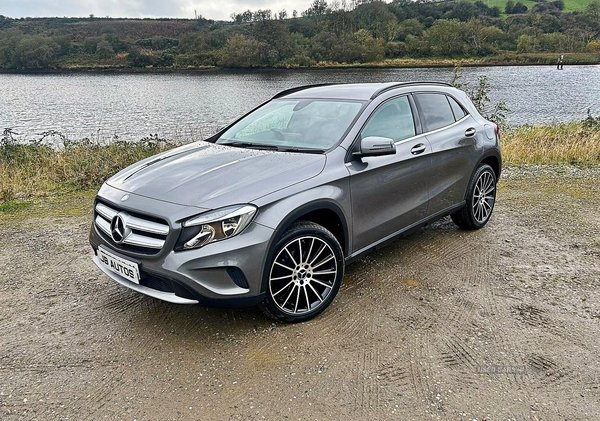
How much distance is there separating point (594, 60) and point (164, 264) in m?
86.2

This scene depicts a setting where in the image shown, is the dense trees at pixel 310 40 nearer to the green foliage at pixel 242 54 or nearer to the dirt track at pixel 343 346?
the green foliage at pixel 242 54

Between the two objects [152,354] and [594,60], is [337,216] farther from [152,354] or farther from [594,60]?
[594,60]

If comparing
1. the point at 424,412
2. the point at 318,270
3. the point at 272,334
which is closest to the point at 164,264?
the point at 272,334

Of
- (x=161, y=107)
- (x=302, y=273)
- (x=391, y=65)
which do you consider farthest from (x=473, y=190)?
(x=391, y=65)

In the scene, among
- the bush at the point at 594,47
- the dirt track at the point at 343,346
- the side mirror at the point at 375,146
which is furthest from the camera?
the bush at the point at 594,47

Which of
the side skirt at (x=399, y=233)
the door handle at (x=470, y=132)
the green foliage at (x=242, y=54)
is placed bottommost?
the side skirt at (x=399, y=233)

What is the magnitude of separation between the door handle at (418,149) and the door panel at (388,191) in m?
0.01

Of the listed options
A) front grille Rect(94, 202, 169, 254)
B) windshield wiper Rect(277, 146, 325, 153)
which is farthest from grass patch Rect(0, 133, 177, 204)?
windshield wiper Rect(277, 146, 325, 153)

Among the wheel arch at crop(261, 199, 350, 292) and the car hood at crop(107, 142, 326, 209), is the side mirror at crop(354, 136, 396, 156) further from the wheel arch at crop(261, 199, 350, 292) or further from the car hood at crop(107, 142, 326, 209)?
the wheel arch at crop(261, 199, 350, 292)

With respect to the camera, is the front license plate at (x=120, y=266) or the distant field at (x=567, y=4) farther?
the distant field at (x=567, y=4)

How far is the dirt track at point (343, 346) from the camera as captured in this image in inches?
104

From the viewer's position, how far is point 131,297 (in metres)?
3.97

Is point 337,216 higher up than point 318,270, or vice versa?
point 337,216

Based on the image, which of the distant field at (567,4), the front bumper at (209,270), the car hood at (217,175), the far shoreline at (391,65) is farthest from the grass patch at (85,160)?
the distant field at (567,4)
